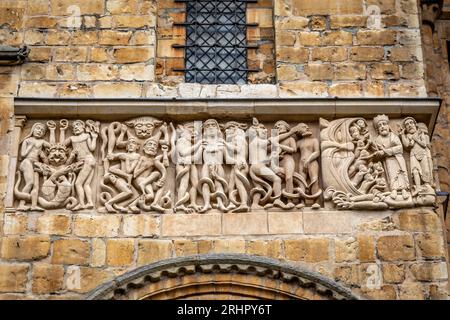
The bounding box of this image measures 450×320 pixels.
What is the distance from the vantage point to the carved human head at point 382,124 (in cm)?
1017

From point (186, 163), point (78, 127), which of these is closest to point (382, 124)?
point (186, 163)

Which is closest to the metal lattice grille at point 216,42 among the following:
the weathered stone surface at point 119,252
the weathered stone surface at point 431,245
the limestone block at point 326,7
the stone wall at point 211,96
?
the stone wall at point 211,96

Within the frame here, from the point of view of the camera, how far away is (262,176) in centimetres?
1000

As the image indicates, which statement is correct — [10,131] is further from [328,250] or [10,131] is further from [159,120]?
[328,250]

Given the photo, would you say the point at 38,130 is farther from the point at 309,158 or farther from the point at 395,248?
the point at 395,248

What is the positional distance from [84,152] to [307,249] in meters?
2.31

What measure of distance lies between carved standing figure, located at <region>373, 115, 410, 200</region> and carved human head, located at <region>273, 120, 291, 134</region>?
0.84m

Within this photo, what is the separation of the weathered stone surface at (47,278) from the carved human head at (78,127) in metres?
1.40

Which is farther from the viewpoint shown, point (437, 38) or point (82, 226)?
point (437, 38)

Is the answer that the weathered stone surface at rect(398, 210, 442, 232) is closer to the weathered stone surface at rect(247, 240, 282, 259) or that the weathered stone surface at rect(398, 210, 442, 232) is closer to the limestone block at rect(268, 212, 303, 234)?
the limestone block at rect(268, 212, 303, 234)

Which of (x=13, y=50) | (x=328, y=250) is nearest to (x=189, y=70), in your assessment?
(x=13, y=50)

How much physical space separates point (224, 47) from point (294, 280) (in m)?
2.88

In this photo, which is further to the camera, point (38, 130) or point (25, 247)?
point (38, 130)
